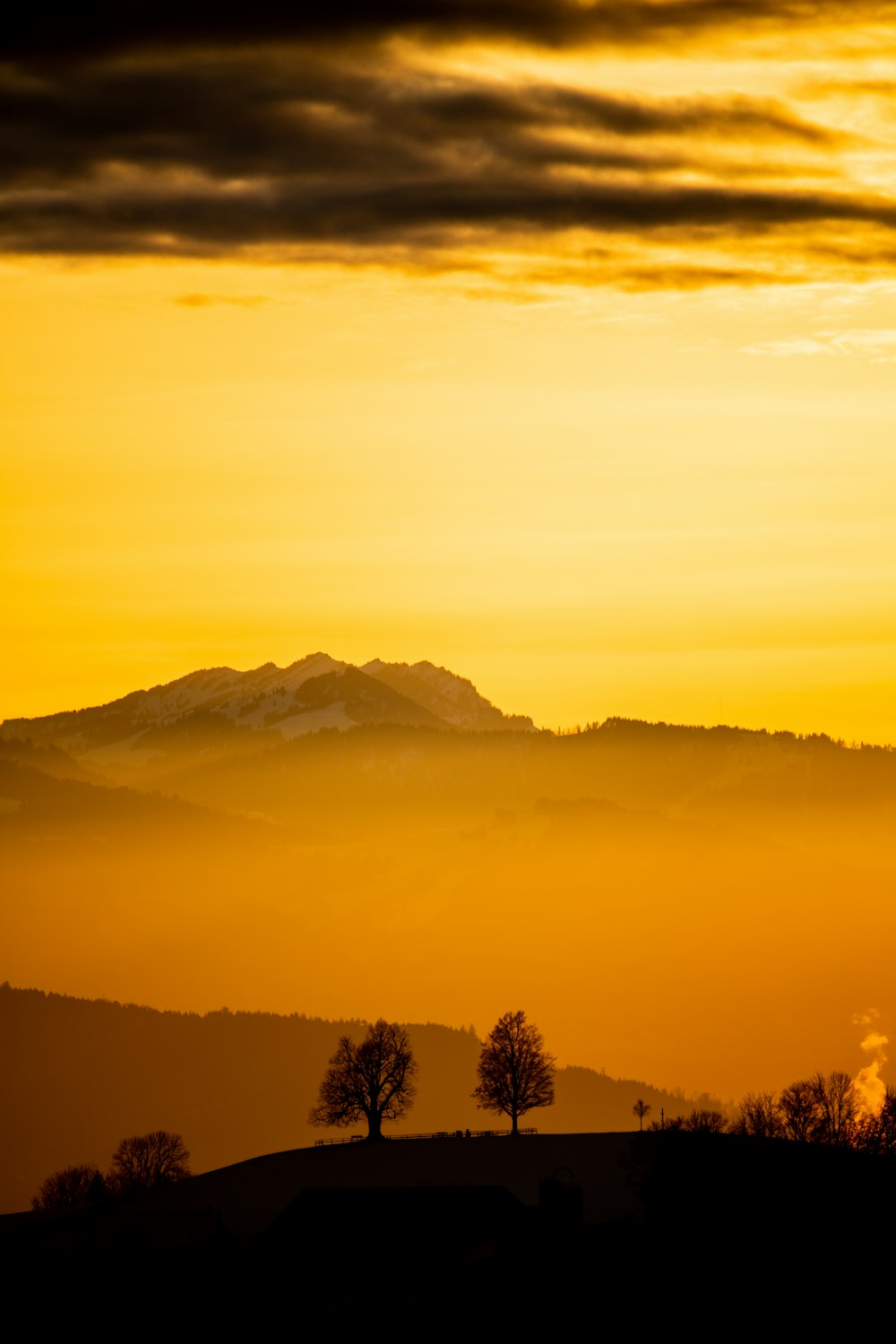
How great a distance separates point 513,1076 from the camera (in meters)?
176

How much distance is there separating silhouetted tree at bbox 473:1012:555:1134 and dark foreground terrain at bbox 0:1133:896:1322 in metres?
26.0

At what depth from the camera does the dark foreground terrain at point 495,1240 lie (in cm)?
9169

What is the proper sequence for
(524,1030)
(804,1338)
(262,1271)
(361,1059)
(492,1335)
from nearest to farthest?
(804,1338)
(492,1335)
(262,1271)
(361,1059)
(524,1030)

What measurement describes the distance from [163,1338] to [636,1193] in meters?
37.0

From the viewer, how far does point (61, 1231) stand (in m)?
133

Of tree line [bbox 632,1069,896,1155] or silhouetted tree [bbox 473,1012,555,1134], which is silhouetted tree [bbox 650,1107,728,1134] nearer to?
tree line [bbox 632,1069,896,1155]

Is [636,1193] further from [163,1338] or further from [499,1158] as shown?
[163,1338]

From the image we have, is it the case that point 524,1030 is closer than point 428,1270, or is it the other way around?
point 428,1270

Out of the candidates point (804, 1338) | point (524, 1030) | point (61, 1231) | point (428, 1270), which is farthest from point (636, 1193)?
point (524, 1030)

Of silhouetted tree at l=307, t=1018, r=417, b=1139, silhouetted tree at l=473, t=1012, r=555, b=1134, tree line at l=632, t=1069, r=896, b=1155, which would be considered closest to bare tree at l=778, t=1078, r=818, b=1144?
tree line at l=632, t=1069, r=896, b=1155

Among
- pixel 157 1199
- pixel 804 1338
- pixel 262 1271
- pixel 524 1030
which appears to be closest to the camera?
pixel 804 1338

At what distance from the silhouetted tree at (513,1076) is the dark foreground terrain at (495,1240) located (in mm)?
25977

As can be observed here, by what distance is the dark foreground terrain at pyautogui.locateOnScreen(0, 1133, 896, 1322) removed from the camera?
301 feet

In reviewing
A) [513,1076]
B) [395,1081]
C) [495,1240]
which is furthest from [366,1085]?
[495,1240]
